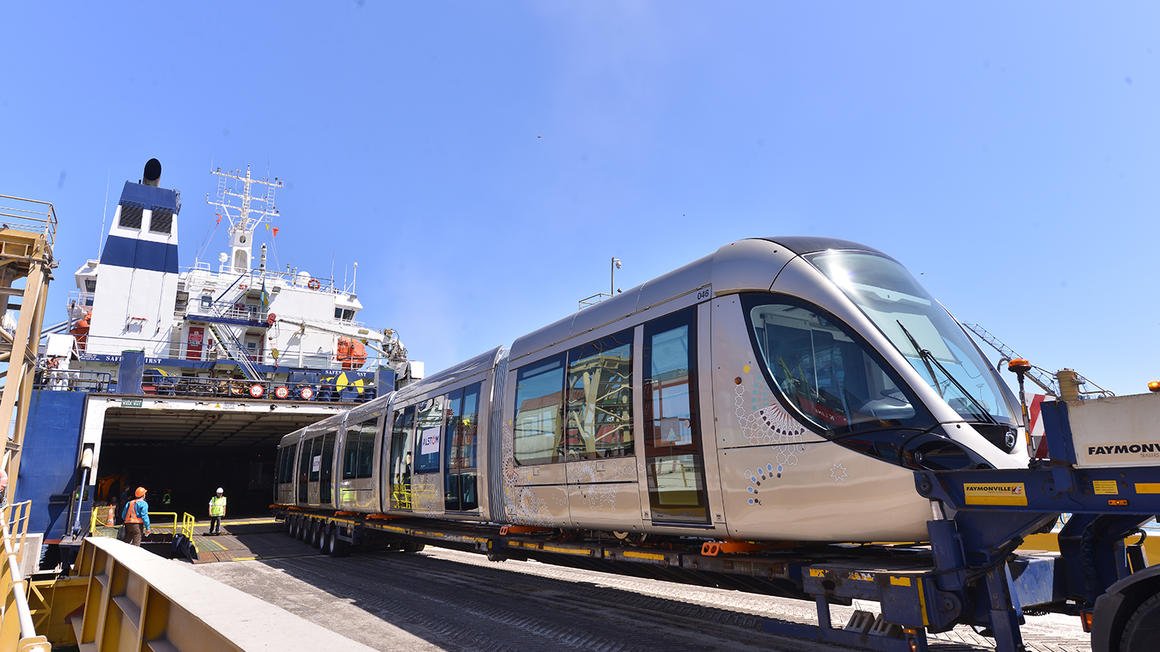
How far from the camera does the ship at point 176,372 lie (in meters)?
19.9

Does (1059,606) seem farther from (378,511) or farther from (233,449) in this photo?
(233,449)

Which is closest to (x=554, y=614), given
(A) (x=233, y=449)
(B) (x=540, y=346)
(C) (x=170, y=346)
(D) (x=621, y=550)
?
(D) (x=621, y=550)

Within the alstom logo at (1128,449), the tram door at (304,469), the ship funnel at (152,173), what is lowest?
the alstom logo at (1128,449)

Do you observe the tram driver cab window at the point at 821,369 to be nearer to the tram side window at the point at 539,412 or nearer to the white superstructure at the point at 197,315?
the tram side window at the point at 539,412

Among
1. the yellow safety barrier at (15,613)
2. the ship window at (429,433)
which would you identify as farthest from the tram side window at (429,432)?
the yellow safety barrier at (15,613)

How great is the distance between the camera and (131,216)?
33938 millimetres

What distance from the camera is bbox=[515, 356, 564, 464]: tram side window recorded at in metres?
8.22

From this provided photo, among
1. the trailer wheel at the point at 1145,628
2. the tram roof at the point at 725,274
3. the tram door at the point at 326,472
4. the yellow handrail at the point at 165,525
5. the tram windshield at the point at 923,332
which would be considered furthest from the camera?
the tram door at the point at 326,472

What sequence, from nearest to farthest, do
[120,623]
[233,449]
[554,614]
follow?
1. [120,623]
2. [554,614]
3. [233,449]

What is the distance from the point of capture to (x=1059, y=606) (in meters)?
4.53

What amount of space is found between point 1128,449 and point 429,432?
9938 millimetres

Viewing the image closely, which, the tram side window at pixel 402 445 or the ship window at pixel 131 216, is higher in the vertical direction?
the ship window at pixel 131 216

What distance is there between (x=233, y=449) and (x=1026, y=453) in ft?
136

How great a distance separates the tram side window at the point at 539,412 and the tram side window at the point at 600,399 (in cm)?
26
